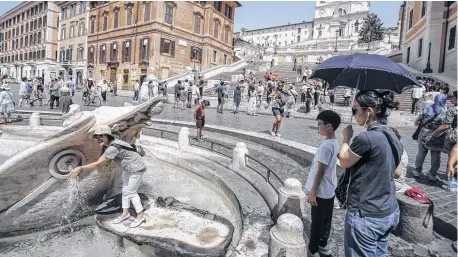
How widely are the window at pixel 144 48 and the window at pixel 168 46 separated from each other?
171 centimetres

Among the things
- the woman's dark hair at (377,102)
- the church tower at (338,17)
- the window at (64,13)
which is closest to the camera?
the woman's dark hair at (377,102)

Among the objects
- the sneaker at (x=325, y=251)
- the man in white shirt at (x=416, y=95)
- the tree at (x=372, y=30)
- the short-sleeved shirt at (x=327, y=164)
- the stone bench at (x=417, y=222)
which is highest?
the tree at (x=372, y=30)

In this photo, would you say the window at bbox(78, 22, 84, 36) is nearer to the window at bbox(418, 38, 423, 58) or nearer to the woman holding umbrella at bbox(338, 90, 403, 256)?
the window at bbox(418, 38, 423, 58)

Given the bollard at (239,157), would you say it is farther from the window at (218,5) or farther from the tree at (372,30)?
the tree at (372,30)

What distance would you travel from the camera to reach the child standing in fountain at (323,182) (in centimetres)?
293

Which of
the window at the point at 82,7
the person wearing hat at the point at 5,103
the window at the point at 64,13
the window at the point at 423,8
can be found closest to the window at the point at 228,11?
the window at the point at 82,7

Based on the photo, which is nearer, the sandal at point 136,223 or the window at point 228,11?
the sandal at point 136,223

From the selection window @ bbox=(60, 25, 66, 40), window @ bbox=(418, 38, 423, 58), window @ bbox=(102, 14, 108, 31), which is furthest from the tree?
window @ bbox=(60, 25, 66, 40)

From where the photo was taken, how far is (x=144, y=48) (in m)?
33.7

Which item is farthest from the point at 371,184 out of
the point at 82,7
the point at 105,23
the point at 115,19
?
the point at 82,7

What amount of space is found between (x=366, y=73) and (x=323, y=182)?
230cm

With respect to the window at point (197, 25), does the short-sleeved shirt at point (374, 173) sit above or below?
below

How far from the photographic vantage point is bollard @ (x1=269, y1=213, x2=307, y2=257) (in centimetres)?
261

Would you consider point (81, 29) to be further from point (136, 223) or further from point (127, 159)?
point (136, 223)
